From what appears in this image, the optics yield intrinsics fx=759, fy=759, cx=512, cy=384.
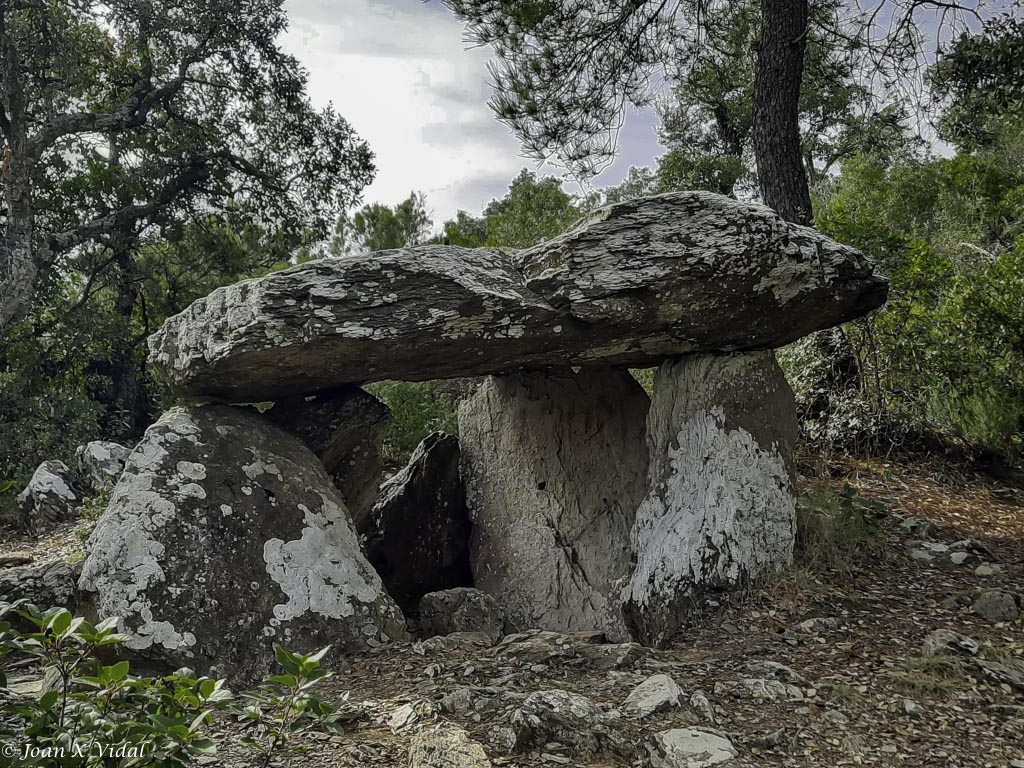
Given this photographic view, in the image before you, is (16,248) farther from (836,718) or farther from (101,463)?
(836,718)

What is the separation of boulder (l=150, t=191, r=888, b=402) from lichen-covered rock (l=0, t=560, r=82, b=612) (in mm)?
1317

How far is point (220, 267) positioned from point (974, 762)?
1293 cm

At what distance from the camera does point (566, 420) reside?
5.81 metres

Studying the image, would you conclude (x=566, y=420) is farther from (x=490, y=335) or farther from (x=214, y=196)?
(x=214, y=196)

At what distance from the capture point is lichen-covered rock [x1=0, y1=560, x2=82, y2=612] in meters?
4.18

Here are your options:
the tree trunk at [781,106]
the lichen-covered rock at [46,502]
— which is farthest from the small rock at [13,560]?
the tree trunk at [781,106]

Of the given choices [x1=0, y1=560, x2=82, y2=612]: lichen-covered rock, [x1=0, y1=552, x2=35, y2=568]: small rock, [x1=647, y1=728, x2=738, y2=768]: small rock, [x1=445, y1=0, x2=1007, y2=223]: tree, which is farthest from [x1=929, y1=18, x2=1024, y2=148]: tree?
[x1=0, y1=552, x2=35, y2=568]: small rock

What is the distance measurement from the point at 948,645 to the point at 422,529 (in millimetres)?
3442

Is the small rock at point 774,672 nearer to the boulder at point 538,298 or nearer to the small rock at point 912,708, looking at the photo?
the small rock at point 912,708

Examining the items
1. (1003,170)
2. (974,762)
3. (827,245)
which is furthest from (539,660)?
(1003,170)

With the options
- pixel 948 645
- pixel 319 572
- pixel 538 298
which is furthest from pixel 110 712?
pixel 948 645

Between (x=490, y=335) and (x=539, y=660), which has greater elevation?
(x=490, y=335)

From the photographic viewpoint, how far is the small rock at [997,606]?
164 inches

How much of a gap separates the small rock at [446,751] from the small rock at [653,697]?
70 cm
